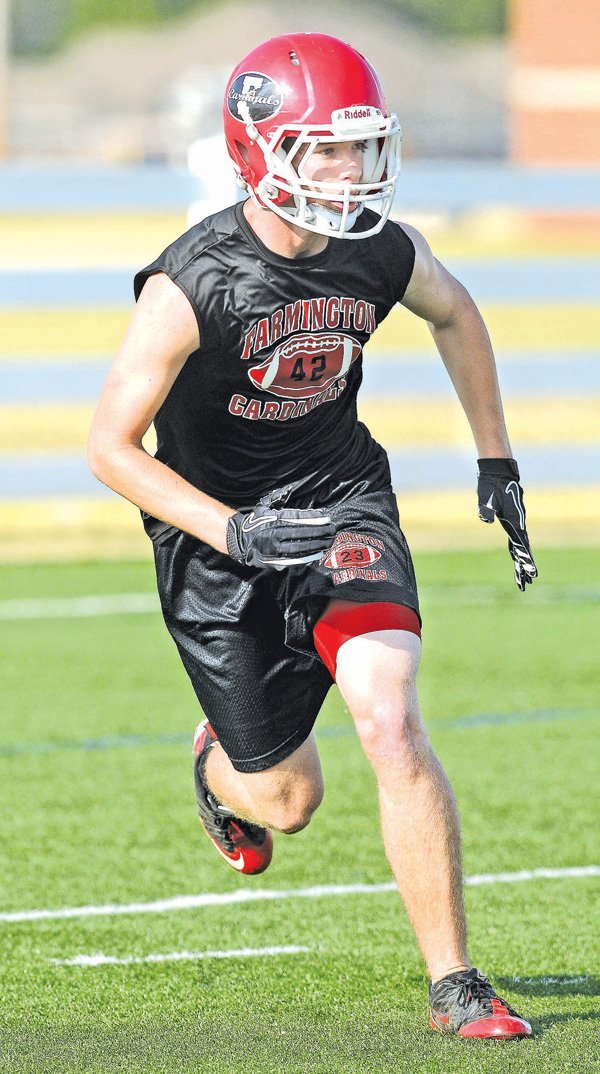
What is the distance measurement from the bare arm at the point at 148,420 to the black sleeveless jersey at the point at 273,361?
0.09 meters

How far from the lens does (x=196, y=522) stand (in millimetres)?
3725

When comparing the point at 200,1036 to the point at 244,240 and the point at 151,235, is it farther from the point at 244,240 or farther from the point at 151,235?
the point at 151,235

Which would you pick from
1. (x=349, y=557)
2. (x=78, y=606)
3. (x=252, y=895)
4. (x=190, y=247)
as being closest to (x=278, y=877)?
(x=252, y=895)

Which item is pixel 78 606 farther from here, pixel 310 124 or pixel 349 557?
pixel 310 124

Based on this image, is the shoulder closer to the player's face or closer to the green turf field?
the player's face

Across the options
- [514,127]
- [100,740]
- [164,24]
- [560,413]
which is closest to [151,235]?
[514,127]

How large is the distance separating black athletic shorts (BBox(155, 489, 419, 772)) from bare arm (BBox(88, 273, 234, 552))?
42cm

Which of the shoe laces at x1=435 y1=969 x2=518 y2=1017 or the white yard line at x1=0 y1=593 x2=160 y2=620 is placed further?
the white yard line at x1=0 y1=593 x2=160 y2=620

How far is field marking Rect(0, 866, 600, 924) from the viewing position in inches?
181

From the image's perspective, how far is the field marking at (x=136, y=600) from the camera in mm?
9078

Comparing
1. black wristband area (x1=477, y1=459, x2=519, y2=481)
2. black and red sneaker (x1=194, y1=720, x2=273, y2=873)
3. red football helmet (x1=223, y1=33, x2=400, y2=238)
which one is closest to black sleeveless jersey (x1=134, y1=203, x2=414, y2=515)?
red football helmet (x1=223, y1=33, x2=400, y2=238)

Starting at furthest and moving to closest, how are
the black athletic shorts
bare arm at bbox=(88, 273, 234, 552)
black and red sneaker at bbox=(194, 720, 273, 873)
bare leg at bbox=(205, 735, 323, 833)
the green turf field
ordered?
1. black and red sneaker at bbox=(194, 720, 273, 873)
2. bare leg at bbox=(205, 735, 323, 833)
3. the black athletic shorts
4. bare arm at bbox=(88, 273, 234, 552)
5. the green turf field

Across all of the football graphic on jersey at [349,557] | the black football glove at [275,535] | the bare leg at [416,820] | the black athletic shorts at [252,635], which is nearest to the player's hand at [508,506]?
the black athletic shorts at [252,635]

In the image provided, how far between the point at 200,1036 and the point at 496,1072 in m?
0.65
